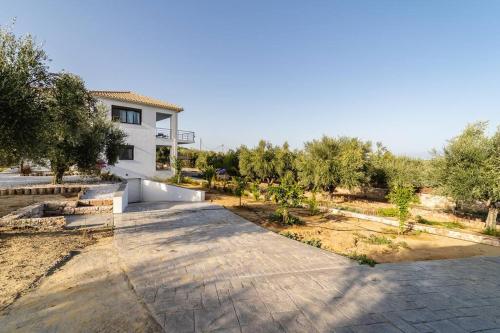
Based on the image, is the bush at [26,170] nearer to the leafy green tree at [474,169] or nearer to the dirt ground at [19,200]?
the dirt ground at [19,200]

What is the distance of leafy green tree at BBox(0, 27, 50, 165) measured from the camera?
6164 mm

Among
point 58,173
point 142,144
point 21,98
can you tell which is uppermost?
point 142,144

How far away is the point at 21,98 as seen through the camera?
631 centimetres

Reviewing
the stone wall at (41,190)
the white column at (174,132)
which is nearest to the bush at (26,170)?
the stone wall at (41,190)

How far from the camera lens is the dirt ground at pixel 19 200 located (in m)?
9.48

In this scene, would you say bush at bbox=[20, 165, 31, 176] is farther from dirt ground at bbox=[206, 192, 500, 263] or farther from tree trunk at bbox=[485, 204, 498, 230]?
tree trunk at bbox=[485, 204, 498, 230]

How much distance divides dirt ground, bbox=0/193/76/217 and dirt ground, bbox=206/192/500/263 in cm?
880

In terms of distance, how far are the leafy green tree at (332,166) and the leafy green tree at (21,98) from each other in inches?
624

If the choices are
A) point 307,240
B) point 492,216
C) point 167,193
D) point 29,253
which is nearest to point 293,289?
point 307,240

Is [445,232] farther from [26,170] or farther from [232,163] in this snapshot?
[26,170]

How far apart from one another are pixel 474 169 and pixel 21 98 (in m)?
16.3

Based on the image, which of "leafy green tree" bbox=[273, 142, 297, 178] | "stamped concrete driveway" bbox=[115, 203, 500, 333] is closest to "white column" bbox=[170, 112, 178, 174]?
"leafy green tree" bbox=[273, 142, 297, 178]

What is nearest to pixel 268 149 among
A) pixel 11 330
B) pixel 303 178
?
pixel 303 178

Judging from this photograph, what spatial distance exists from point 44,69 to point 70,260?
548 centimetres
